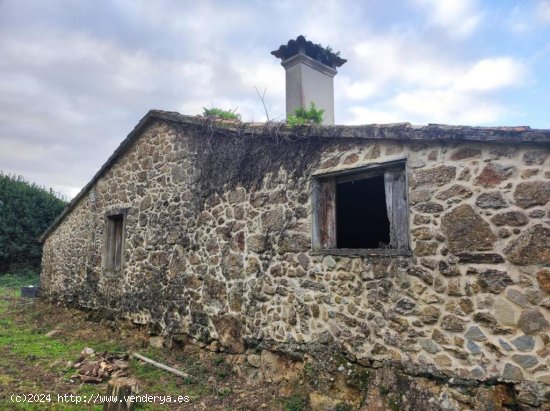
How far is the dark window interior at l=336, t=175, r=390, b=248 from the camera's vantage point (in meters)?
7.52

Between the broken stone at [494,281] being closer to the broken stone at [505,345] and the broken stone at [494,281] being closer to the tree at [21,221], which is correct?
the broken stone at [505,345]

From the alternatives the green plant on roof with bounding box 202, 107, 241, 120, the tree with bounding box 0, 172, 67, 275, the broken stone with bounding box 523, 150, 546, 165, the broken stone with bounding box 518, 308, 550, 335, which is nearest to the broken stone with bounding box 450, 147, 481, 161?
the broken stone with bounding box 523, 150, 546, 165

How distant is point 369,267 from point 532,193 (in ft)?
5.89

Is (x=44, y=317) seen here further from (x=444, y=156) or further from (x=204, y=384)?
(x=444, y=156)

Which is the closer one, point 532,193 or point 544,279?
point 544,279

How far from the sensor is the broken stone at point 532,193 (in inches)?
145

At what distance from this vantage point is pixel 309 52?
28.4 ft

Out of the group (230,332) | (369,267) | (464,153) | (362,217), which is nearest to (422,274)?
(369,267)

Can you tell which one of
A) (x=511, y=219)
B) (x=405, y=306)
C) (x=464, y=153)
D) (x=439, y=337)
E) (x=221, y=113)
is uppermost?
(x=221, y=113)

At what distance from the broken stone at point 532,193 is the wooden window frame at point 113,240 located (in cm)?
768

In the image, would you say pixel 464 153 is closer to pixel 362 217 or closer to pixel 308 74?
pixel 362 217

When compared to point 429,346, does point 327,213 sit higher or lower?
higher

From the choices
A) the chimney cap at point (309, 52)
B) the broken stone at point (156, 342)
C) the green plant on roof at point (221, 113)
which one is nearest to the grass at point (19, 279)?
the broken stone at point (156, 342)

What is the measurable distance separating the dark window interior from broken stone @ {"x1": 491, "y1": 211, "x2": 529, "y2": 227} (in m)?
3.08
